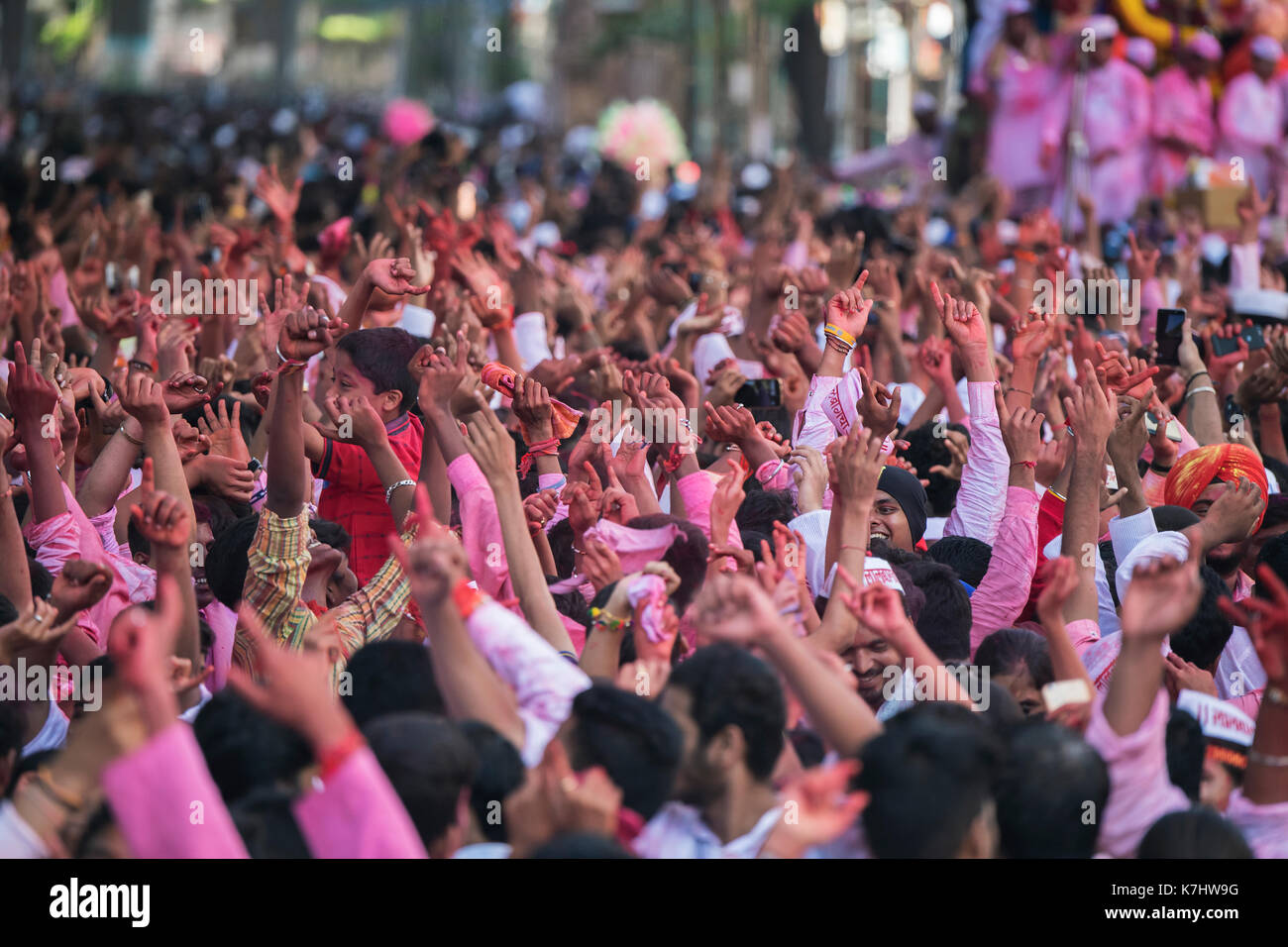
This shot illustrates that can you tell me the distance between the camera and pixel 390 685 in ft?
10.5

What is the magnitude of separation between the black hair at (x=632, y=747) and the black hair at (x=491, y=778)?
0.10 metres

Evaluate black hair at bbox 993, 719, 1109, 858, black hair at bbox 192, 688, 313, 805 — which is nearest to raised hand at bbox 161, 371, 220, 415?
black hair at bbox 192, 688, 313, 805

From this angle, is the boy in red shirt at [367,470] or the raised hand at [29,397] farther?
the boy in red shirt at [367,470]

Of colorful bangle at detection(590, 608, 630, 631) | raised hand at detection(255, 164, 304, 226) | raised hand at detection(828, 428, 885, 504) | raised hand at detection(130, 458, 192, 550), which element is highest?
raised hand at detection(255, 164, 304, 226)

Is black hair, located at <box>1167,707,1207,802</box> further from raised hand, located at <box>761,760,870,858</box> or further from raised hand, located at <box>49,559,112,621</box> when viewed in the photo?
raised hand, located at <box>49,559,112,621</box>

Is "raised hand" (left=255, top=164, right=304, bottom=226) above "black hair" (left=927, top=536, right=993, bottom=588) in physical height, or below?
above

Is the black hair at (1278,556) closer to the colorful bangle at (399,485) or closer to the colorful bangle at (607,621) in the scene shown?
the colorful bangle at (607,621)

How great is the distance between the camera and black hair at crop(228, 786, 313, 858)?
2662 mm

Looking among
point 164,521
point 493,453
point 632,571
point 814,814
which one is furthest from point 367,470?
point 814,814

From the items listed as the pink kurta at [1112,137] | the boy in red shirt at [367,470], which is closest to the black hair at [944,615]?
the boy in red shirt at [367,470]

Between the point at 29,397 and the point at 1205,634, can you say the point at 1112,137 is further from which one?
the point at 29,397

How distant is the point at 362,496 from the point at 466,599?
1808 mm

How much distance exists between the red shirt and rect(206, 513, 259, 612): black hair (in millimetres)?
637

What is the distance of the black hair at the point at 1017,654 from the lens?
3.85m
